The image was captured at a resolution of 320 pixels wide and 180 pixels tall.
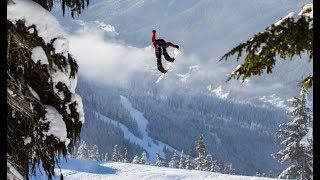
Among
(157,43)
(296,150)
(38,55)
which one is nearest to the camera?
(38,55)

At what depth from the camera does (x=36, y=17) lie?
16.1 feet

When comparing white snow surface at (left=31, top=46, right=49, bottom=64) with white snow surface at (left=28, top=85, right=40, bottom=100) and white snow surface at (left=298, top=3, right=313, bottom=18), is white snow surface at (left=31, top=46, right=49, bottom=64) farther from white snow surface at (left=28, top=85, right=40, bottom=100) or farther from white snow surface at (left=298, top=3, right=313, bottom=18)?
white snow surface at (left=298, top=3, right=313, bottom=18)

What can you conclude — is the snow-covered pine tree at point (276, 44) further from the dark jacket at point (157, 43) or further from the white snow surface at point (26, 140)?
the dark jacket at point (157, 43)

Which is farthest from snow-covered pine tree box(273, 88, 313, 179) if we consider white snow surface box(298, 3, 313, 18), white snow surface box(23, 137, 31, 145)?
white snow surface box(298, 3, 313, 18)

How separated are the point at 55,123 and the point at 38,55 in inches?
30.1

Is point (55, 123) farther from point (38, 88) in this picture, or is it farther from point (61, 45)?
point (61, 45)

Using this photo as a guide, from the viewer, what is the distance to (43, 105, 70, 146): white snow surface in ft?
18.0

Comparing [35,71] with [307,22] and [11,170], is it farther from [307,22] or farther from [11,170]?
[307,22]

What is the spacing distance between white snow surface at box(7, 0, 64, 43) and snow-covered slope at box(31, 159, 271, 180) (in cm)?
1990

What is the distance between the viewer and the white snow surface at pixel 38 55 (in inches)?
197

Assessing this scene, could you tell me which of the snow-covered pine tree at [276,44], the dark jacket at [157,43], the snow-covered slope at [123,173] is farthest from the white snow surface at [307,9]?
the snow-covered slope at [123,173]

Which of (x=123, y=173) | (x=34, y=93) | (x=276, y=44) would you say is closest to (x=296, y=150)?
(x=123, y=173)
